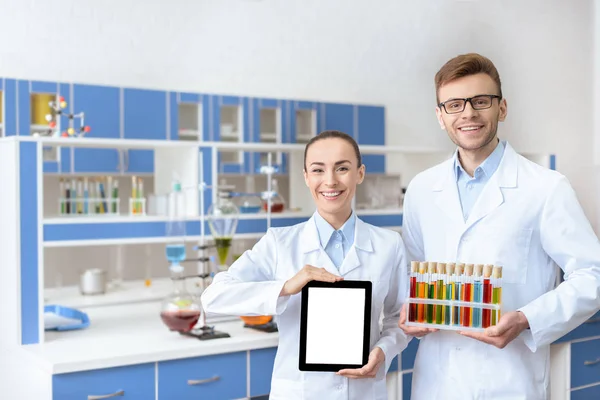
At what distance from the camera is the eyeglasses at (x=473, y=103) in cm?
176

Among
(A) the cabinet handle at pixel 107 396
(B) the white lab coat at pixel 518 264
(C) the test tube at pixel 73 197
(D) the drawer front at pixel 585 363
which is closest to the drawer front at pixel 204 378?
(A) the cabinet handle at pixel 107 396

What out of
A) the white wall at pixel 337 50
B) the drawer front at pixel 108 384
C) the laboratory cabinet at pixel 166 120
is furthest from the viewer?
the white wall at pixel 337 50

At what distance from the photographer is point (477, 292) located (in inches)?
67.7

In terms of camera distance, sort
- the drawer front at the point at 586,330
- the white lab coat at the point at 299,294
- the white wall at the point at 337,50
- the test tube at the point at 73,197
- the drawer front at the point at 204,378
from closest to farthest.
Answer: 1. the white lab coat at the point at 299,294
2. the drawer front at the point at 204,378
3. the drawer front at the point at 586,330
4. the test tube at the point at 73,197
5. the white wall at the point at 337,50

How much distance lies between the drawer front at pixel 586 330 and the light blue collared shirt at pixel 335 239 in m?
2.14

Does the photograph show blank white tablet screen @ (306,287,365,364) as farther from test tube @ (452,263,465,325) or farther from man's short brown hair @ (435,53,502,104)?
man's short brown hair @ (435,53,502,104)

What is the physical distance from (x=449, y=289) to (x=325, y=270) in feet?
1.02

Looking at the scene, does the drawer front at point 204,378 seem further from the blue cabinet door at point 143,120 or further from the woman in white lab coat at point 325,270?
the blue cabinet door at point 143,120

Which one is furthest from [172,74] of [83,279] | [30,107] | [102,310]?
[102,310]

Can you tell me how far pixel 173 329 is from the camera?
2.84 meters

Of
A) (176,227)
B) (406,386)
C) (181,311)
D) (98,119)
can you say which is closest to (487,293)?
(181,311)

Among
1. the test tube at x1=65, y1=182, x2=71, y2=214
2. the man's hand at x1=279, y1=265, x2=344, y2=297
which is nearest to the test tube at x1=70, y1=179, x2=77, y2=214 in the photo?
the test tube at x1=65, y1=182, x2=71, y2=214

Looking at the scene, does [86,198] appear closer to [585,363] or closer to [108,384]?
[108,384]

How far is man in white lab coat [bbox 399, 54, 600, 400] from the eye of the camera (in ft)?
5.61
